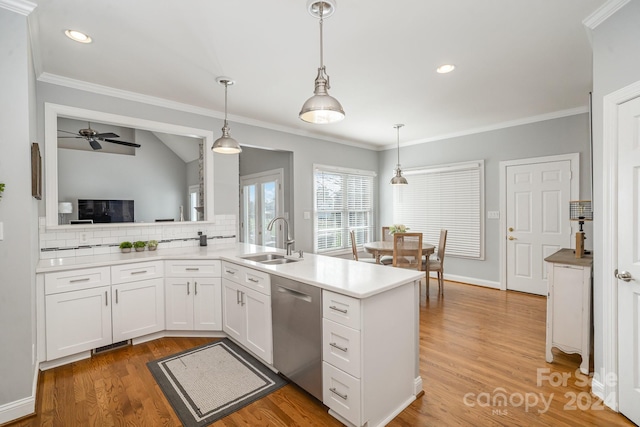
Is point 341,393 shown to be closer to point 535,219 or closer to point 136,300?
point 136,300

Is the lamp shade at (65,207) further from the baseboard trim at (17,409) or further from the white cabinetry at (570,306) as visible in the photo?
the white cabinetry at (570,306)

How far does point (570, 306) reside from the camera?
2510 mm

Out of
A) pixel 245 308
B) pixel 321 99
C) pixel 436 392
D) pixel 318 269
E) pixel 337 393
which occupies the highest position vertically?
pixel 321 99

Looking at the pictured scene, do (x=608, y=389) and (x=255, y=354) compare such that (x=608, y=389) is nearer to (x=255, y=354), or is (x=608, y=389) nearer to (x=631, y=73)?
(x=631, y=73)

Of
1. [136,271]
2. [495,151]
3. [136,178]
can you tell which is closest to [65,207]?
[136,178]

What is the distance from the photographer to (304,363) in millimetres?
2139

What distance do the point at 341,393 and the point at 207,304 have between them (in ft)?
6.18

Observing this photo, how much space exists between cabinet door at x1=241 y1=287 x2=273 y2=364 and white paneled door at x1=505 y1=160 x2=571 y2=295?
4.22m

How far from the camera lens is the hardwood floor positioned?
1.95 metres

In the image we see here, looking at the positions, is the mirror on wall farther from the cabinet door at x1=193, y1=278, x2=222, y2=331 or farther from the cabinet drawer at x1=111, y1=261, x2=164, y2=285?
the cabinet door at x1=193, y1=278, x2=222, y2=331

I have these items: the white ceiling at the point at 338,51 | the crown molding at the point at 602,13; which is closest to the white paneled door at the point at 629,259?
the crown molding at the point at 602,13

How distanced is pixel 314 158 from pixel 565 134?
3779 mm

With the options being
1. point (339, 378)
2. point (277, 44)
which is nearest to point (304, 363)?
point (339, 378)

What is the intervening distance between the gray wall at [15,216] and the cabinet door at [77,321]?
2.00ft
